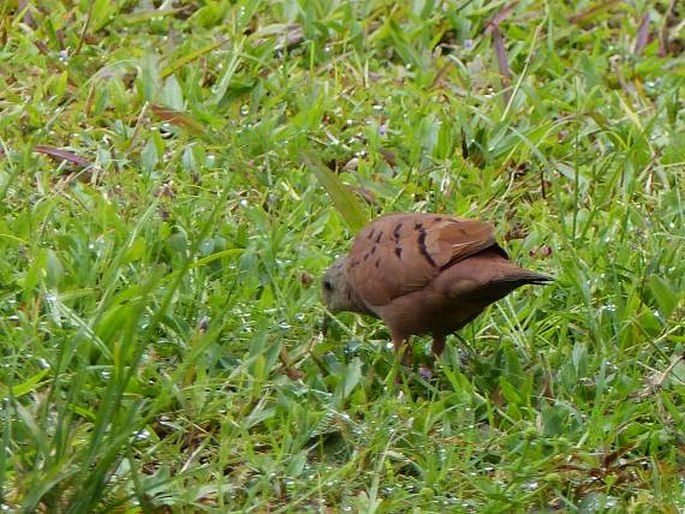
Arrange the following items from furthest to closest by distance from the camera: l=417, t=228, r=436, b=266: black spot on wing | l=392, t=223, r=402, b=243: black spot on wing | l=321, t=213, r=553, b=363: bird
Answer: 1. l=392, t=223, r=402, b=243: black spot on wing
2. l=417, t=228, r=436, b=266: black spot on wing
3. l=321, t=213, r=553, b=363: bird

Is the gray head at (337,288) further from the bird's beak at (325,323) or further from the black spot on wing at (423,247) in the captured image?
the black spot on wing at (423,247)

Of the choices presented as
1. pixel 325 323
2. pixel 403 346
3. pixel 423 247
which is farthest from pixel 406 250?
pixel 325 323

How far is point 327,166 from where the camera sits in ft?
22.2

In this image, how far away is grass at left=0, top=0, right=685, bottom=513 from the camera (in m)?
4.64

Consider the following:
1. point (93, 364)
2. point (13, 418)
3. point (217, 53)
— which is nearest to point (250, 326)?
point (93, 364)

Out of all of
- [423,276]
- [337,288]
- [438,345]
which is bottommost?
[438,345]

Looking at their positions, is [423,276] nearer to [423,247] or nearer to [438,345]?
[423,247]

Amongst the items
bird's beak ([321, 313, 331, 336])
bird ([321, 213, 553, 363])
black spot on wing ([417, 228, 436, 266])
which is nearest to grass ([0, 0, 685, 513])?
bird's beak ([321, 313, 331, 336])

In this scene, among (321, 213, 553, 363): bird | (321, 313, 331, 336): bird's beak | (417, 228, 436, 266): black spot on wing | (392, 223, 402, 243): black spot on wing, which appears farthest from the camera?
(321, 313, 331, 336): bird's beak

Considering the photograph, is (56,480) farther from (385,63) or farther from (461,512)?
(385,63)

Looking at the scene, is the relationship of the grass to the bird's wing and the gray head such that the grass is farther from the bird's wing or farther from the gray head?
the bird's wing

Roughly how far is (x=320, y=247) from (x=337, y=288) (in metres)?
0.65

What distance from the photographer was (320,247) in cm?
620

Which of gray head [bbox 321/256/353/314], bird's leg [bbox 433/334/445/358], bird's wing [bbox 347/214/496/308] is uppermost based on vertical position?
bird's wing [bbox 347/214/496/308]
